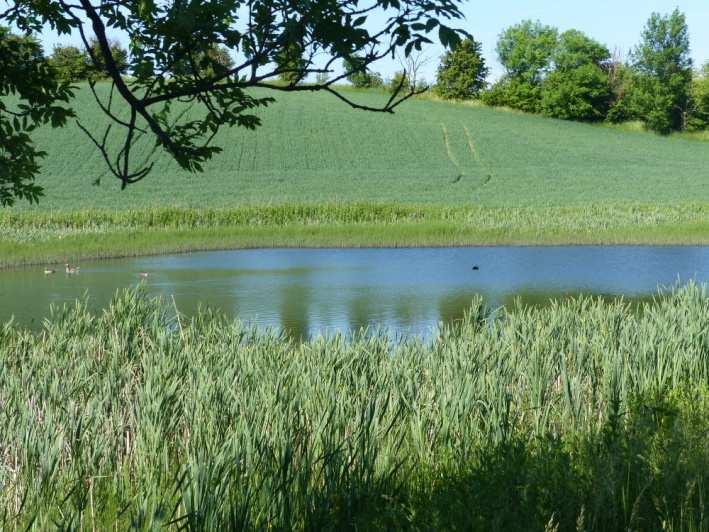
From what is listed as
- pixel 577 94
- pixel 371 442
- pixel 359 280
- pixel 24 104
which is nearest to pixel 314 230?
pixel 359 280

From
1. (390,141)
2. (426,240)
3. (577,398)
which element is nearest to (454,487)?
(577,398)

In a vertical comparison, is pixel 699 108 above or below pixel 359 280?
above

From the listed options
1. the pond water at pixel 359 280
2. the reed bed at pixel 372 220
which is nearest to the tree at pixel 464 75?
the reed bed at pixel 372 220

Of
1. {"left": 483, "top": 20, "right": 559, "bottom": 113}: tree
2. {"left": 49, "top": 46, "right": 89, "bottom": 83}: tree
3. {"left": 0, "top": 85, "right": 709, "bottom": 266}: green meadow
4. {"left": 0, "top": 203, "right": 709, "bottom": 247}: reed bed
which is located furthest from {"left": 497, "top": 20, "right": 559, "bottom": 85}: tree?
{"left": 49, "top": 46, "right": 89, "bottom": 83}: tree

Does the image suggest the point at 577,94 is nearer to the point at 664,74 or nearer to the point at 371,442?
the point at 664,74

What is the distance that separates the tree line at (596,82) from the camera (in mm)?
74250

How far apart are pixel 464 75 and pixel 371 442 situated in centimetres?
8013

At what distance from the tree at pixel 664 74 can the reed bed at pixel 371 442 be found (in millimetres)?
68754

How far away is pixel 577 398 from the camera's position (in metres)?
5.44

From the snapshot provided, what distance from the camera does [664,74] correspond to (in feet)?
266

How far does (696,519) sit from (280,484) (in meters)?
1.77

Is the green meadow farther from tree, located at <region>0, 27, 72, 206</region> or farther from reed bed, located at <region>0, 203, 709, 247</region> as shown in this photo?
tree, located at <region>0, 27, 72, 206</region>

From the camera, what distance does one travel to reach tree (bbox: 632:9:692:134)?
72.1m

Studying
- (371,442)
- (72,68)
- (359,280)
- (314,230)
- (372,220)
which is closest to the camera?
(371,442)
